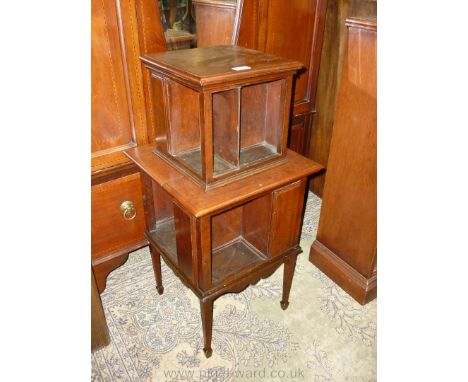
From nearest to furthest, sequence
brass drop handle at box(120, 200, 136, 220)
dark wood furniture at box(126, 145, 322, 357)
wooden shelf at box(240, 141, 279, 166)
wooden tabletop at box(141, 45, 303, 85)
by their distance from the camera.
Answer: wooden tabletop at box(141, 45, 303, 85)
dark wood furniture at box(126, 145, 322, 357)
wooden shelf at box(240, 141, 279, 166)
brass drop handle at box(120, 200, 136, 220)

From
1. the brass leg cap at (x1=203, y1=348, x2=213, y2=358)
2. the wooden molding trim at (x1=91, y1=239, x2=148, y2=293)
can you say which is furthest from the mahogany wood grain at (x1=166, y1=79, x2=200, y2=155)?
the brass leg cap at (x1=203, y1=348, x2=213, y2=358)

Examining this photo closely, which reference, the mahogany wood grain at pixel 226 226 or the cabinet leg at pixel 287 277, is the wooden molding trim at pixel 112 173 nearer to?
the mahogany wood grain at pixel 226 226

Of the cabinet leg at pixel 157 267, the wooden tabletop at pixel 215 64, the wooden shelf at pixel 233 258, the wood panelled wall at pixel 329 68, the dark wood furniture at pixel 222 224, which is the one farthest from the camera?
the wood panelled wall at pixel 329 68

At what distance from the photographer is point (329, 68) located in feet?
7.29

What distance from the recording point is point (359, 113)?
1601 mm

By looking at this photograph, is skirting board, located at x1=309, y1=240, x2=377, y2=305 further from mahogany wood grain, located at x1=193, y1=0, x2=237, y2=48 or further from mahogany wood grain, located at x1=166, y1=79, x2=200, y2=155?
mahogany wood grain, located at x1=193, y1=0, x2=237, y2=48

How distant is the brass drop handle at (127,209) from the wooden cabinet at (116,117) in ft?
0.06

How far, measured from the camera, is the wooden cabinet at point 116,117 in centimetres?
133

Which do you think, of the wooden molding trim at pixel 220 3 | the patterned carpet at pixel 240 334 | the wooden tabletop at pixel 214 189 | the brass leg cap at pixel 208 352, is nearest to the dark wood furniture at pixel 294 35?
the wooden molding trim at pixel 220 3

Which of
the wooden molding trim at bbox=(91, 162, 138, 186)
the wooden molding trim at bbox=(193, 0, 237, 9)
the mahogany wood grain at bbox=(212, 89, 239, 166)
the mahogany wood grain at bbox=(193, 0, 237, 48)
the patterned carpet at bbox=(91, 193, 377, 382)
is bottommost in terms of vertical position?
the patterned carpet at bbox=(91, 193, 377, 382)

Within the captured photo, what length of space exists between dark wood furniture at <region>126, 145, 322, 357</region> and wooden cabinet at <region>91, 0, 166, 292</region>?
4.1 inches

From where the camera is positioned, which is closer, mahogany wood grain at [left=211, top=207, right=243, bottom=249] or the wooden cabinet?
the wooden cabinet

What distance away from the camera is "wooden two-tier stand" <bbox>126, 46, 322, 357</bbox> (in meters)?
1.19

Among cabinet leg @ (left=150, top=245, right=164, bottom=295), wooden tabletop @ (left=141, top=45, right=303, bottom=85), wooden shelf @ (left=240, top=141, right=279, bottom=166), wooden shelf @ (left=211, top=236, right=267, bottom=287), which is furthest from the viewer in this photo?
cabinet leg @ (left=150, top=245, right=164, bottom=295)
